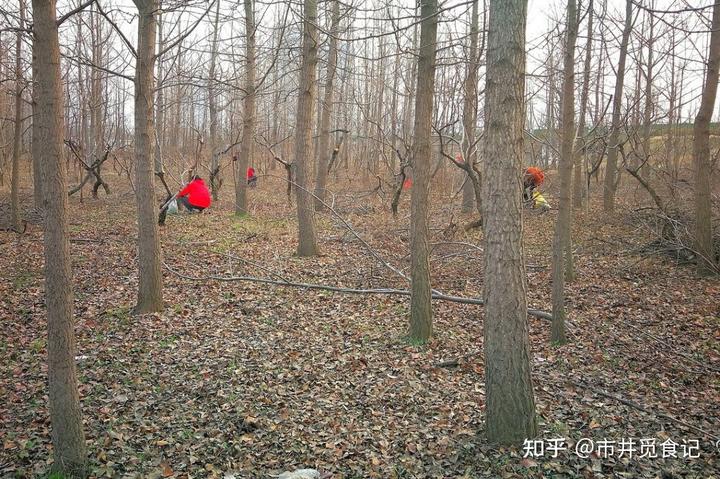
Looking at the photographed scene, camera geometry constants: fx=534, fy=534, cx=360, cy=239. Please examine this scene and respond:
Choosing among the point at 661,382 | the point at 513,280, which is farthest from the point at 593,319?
the point at 513,280

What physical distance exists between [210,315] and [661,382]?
574 centimetres

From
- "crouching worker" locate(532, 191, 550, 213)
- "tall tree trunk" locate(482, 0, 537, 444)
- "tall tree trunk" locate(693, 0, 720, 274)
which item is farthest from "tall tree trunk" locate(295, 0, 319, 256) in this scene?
"crouching worker" locate(532, 191, 550, 213)

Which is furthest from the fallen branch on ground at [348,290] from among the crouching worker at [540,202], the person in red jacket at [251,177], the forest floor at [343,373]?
the person in red jacket at [251,177]

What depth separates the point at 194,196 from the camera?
16.4m

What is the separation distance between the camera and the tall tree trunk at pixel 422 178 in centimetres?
589

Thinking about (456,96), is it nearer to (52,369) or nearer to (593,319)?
(593,319)

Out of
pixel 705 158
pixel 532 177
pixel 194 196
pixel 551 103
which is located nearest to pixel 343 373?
pixel 705 158

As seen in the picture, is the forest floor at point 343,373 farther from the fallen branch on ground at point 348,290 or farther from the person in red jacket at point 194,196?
the person in red jacket at point 194,196

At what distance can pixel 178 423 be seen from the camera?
482 centimetres

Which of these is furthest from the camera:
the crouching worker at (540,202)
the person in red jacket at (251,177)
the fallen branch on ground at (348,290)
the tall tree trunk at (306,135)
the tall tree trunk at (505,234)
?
the person in red jacket at (251,177)

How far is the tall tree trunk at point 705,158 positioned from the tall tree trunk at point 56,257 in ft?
29.9

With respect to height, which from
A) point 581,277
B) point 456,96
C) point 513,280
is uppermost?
point 456,96

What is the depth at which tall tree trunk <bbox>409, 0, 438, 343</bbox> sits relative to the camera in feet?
19.3

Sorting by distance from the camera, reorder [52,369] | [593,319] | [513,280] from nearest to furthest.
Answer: [52,369]
[513,280]
[593,319]
